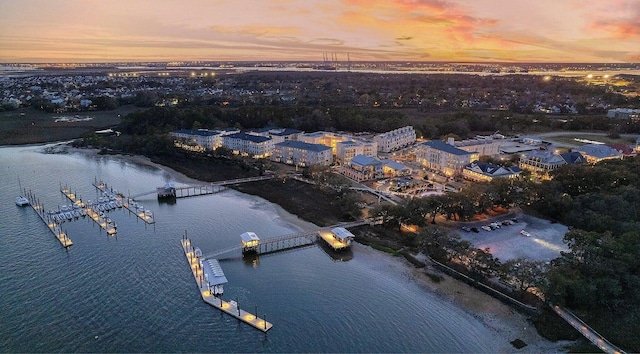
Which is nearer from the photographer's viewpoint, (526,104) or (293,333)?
(293,333)

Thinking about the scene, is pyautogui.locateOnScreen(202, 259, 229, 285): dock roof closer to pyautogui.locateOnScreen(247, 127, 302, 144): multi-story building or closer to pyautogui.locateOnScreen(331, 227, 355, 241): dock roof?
pyautogui.locateOnScreen(331, 227, 355, 241): dock roof

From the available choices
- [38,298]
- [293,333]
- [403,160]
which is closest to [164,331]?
[293,333]

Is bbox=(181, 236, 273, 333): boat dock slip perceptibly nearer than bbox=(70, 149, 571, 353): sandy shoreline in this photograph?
No

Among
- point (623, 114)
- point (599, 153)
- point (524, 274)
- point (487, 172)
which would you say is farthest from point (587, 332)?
point (623, 114)

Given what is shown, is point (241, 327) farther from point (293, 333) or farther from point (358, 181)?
point (358, 181)

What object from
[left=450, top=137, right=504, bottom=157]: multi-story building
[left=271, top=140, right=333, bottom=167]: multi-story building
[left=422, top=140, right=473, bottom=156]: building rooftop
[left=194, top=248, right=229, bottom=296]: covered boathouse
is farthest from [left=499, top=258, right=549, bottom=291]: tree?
→ [left=450, top=137, right=504, bottom=157]: multi-story building
